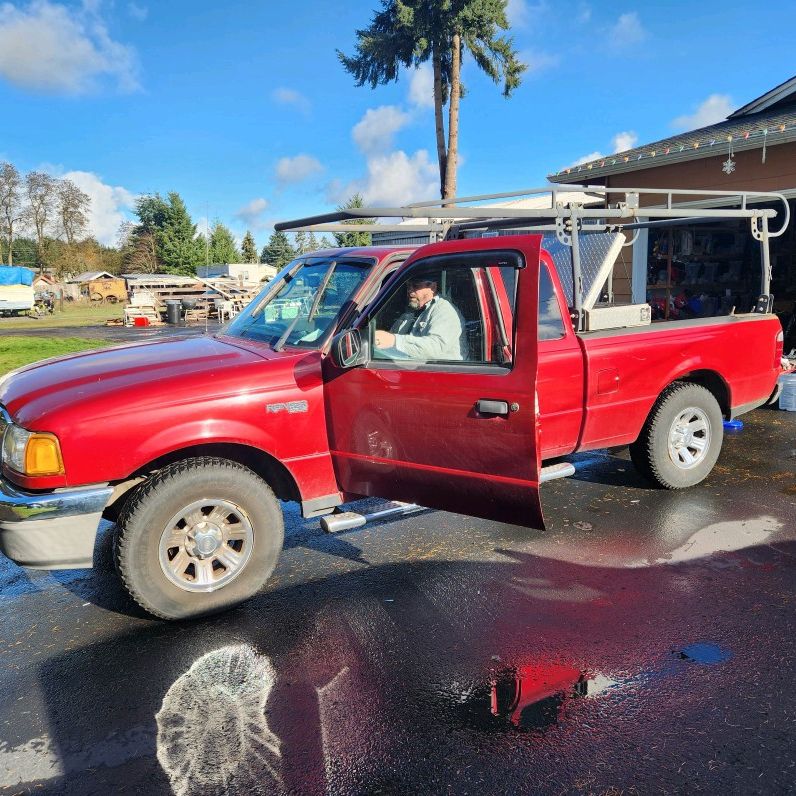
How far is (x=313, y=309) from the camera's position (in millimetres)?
4395

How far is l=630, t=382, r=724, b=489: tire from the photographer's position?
208 inches

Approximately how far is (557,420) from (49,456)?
3132 mm

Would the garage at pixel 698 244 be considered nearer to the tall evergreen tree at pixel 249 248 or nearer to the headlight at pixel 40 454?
the headlight at pixel 40 454

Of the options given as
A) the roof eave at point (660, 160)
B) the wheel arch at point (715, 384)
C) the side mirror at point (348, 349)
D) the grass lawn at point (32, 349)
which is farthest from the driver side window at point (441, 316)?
the grass lawn at point (32, 349)

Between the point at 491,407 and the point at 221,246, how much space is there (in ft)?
225

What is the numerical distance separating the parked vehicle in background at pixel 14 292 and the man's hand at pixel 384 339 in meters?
43.1

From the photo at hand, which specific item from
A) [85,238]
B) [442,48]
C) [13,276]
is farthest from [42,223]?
[442,48]

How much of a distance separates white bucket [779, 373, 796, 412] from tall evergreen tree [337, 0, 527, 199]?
1805 centimetres

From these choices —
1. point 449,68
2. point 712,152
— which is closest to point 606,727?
point 712,152

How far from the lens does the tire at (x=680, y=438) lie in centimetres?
529

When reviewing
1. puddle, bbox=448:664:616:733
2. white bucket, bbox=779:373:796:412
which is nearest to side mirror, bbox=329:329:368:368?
puddle, bbox=448:664:616:733

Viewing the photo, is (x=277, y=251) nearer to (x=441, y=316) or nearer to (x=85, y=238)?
(x=85, y=238)

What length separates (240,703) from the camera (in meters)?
2.94

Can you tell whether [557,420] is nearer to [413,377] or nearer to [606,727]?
[413,377]
